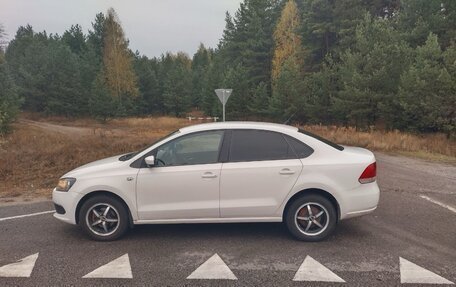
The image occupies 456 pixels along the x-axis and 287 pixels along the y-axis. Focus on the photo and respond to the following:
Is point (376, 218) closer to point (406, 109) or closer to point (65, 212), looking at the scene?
point (65, 212)

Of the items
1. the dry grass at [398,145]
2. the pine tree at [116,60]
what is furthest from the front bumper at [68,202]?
the pine tree at [116,60]

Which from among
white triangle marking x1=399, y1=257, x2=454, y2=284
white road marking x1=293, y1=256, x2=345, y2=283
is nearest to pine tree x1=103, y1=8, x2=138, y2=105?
white road marking x1=293, y1=256, x2=345, y2=283

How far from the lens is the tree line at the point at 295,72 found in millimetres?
22414

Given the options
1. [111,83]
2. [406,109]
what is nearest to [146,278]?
[406,109]

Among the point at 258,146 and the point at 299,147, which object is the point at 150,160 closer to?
the point at 258,146

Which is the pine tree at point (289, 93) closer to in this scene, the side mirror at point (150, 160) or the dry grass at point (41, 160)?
the dry grass at point (41, 160)

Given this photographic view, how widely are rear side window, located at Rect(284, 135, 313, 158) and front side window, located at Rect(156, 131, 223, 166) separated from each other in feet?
3.18

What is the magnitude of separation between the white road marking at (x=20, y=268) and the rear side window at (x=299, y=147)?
354 cm

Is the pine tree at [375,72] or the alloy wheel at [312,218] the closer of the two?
the alloy wheel at [312,218]

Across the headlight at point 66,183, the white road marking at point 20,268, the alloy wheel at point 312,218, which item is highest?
the headlight at point 66,183

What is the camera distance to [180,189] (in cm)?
484

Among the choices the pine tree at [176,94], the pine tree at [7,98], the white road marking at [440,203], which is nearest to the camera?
the white road marking at [440,203]

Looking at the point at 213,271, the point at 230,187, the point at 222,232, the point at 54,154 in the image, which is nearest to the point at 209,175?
the point at 230,187

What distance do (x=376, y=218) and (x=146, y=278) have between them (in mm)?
3816
